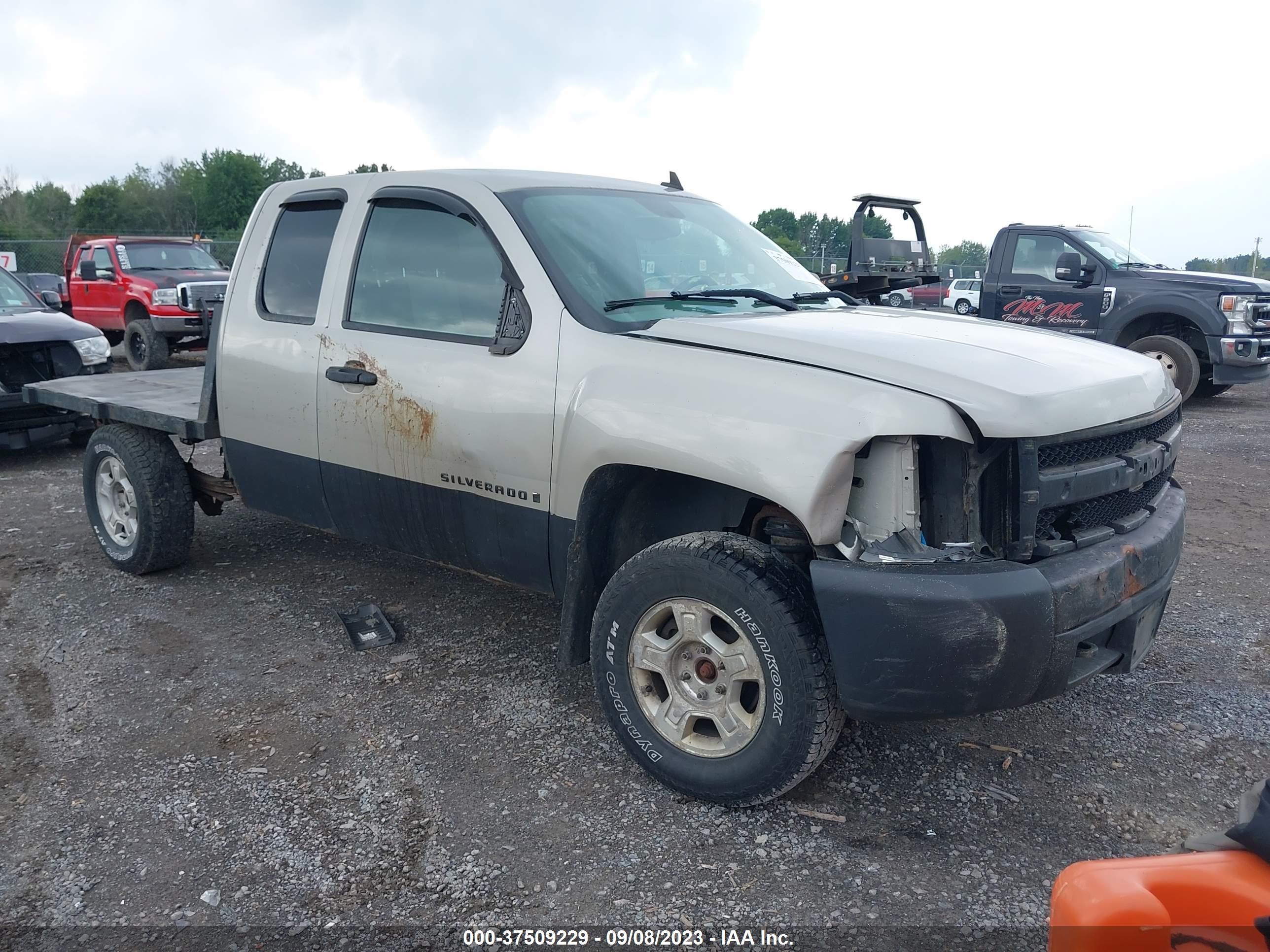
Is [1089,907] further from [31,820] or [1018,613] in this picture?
[31,820]

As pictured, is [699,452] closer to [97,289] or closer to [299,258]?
[299,258]

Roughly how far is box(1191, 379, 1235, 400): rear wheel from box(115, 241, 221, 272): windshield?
13449 millimetres

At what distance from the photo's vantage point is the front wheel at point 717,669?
2736 millimetres

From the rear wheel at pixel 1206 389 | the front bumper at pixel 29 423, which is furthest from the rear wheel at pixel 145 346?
the rear wheel at pixel 1206 389

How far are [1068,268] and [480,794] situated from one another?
9709 millimetres

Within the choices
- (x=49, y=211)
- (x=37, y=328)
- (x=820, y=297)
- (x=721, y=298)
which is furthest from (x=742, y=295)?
(x=49, y=211)

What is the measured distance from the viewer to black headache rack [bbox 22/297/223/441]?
4.60m

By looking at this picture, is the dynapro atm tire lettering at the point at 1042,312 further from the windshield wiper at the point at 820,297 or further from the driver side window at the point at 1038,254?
the windshield wiper at the point at 820,297

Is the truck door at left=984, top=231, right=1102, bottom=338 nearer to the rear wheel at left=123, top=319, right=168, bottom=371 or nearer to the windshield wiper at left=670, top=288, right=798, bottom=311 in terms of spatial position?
the windshield wiper at left=670, top=288, right=798, bottom=311

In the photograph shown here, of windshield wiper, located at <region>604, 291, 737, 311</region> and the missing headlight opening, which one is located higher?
windshield wiper, located at <region>604, 291, 737, 311</region>

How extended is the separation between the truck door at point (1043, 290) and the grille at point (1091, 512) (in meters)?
8.75

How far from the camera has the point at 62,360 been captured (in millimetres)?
8531

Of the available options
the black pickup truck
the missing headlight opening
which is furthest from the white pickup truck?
the black pickup truck

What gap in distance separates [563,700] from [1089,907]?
2477 millimetres
